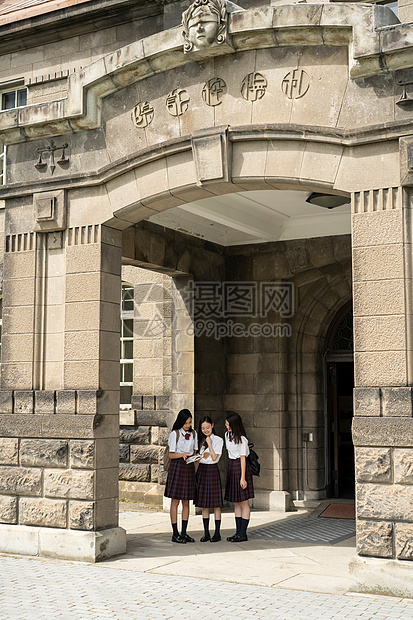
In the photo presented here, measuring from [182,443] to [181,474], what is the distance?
381mm

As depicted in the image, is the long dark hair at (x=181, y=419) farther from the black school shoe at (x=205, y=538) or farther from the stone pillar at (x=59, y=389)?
the black school shoe at (x=205, y=538)

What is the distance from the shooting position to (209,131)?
8039 mm

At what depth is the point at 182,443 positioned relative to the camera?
925cm

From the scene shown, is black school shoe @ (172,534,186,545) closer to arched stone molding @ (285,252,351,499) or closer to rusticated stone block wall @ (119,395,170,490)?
rusticated stone block wall @ (119,395,170,490)

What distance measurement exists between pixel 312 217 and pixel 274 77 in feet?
12.2

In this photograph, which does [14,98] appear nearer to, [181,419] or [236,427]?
[181,419]

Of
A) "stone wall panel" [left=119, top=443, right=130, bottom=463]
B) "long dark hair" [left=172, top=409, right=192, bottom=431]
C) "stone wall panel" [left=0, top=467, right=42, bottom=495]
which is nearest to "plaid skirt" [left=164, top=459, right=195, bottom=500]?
"long dark hair" [left=172, top=409, right=192, bottom=431]

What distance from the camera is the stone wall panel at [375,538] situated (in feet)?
22.0

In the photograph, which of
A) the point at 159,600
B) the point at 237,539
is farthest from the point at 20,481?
the point at 159,600

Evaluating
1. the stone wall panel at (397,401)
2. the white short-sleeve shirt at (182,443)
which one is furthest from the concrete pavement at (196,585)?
the stone wall panel at (397,401)

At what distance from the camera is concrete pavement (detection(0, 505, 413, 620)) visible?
20.2 feet

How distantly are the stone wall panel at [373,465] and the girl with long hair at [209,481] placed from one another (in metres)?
2.60

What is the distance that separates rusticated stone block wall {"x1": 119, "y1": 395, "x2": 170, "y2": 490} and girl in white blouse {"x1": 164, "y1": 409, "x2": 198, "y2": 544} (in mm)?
2774

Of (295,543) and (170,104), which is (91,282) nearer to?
(170,104)
